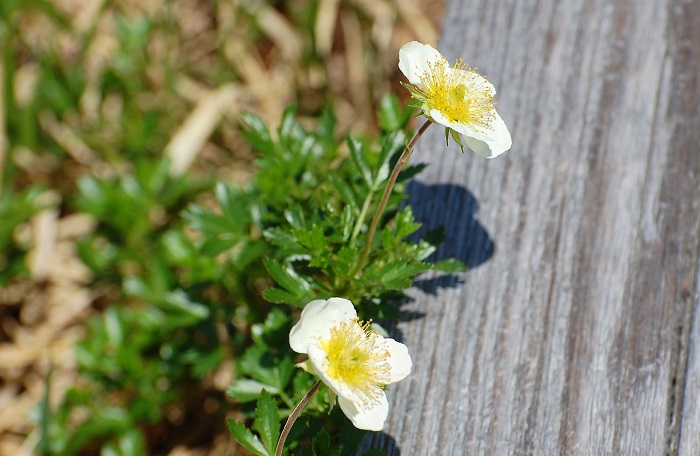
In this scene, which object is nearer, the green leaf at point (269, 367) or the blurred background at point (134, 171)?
the green leaf at point (269, 367)

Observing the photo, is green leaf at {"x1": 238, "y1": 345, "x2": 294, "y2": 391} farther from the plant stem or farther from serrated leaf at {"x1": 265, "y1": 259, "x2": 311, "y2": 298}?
the plant stem

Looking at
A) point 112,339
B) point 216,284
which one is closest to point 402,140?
point 216,284

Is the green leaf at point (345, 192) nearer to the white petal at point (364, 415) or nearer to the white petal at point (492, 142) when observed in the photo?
the white petal at point (492, 142)

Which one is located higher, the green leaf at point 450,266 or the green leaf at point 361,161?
the green leaf at point 361,161

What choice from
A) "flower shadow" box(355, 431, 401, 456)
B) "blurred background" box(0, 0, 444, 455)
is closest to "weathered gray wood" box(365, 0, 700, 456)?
"flower shadow" box(355, 431, 401, 456)

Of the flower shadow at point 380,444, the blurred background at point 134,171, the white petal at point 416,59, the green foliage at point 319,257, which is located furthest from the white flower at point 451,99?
the blurred background at point 134,171

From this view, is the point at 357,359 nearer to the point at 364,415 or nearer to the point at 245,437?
the point at 364,415
